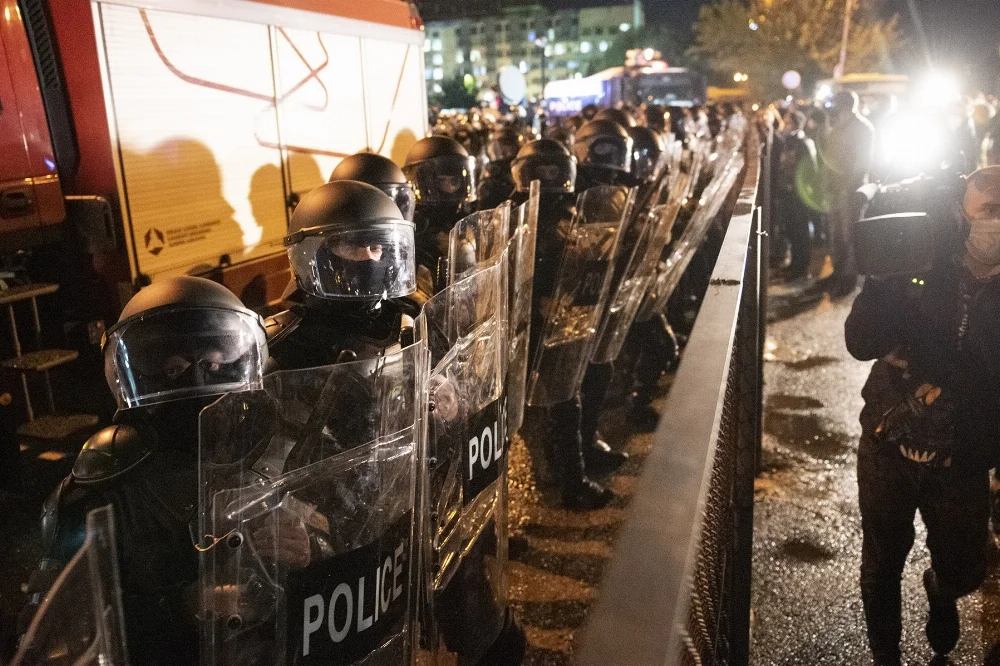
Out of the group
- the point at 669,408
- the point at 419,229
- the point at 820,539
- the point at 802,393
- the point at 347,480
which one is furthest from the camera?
the point at 802,393

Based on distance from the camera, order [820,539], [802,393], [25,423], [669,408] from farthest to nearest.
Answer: [802,393]
[25,423]
[820,539]
[669,408]

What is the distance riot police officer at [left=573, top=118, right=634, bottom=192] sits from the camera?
20.5 feet

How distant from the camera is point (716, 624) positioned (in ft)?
5.50

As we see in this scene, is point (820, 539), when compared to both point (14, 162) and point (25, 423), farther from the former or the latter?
point (14, 162)

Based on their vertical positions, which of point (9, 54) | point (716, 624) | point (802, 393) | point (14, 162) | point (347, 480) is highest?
point (9, 54)

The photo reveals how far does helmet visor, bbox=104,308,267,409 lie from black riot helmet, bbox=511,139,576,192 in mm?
3272

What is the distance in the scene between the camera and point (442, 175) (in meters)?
5.51

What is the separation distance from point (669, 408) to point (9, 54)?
14.7 ft

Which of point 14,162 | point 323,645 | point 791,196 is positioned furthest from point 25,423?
point 791,196

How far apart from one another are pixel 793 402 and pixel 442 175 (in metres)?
3.28

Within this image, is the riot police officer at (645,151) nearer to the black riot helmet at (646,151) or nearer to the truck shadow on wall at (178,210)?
the black riot helmet at (646,151)

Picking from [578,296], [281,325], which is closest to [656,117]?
[578,296]

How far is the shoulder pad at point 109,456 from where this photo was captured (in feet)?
5.90

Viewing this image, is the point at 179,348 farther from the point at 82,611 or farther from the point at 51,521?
the point at 82,611
